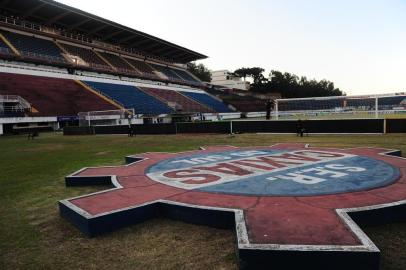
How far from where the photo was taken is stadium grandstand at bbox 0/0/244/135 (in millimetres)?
35500

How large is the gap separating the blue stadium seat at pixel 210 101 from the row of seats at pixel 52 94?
25453 millimetres

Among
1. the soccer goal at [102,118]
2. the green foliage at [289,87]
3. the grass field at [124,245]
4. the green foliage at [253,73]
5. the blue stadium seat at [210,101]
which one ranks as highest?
the green foliage at [253,73]

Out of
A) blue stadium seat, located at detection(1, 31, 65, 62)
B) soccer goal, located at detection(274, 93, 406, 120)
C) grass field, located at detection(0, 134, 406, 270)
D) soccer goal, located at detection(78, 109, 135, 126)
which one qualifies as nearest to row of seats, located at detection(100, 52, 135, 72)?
blue stadium seat, located at detection(1, 31, 65, 62)

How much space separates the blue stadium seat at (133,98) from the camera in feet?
150

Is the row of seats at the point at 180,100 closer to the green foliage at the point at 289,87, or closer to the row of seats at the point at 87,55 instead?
the row of seats at the point at 87,55

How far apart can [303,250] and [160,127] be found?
24.5m

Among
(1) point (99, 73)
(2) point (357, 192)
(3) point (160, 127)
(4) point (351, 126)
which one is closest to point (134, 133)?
(3) point (160, 127)

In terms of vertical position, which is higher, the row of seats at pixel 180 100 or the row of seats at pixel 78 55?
the row of seats at pixel 78 55

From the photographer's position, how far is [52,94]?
127ft

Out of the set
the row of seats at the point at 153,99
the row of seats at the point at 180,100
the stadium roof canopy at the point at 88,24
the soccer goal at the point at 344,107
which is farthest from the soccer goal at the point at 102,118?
the stadium roof canopy at the point at 88,24

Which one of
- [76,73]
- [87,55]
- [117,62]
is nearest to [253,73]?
[117,62]

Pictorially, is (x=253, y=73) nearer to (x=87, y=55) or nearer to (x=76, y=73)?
Answer: (x=87, y=55)

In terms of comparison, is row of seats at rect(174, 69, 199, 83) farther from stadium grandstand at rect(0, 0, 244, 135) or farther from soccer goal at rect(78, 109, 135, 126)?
soccer goal at rect(78, 109, 135, 126)

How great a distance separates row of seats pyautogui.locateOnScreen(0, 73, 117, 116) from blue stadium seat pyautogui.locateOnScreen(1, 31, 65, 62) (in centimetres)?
425
